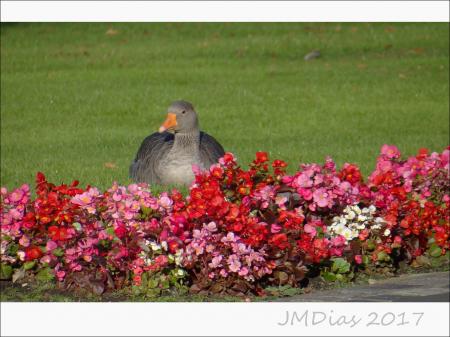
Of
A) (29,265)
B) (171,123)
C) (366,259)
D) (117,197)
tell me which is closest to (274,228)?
(366,259)

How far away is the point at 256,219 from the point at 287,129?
9.09 m

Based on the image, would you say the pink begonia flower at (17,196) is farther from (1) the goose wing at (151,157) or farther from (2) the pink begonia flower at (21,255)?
(1) the goose wing at (151,157)

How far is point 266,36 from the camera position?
24.6 metres

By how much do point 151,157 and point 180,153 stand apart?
1.87 feet

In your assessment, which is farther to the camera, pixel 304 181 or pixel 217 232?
pixel 304 181

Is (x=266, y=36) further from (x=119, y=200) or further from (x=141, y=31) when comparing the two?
(x=119, y=200)

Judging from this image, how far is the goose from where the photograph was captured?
11.0 m

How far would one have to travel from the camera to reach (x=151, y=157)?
454 inches

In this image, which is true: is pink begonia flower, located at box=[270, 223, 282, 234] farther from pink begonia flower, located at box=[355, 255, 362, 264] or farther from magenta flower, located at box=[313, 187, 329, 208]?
pink begonia flower, located at box=[355, 255, 362, 264]

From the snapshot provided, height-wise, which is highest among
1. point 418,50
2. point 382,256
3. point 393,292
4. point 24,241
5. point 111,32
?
point 111,32

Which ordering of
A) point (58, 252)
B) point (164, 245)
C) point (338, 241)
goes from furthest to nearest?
point (338, 241) → point (58, 252) → point (164, 245)

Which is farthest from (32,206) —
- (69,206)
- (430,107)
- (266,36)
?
(266,36)

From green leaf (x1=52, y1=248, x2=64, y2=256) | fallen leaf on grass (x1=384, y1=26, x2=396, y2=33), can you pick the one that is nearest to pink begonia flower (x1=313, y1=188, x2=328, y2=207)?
green leaf (x1=52, y1=248, x2=64, y2=256)

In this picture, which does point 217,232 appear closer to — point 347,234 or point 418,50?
point 347,234
